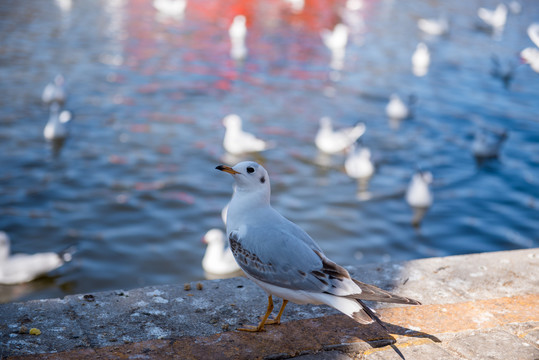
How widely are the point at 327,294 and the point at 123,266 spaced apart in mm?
5128

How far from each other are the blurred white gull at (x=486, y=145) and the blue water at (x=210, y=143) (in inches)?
10.2

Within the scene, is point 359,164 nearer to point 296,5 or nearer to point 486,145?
point 486,145

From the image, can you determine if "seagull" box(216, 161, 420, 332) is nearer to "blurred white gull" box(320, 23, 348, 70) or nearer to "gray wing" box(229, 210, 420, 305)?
"gray wing" box(229, 210, 420, 305)

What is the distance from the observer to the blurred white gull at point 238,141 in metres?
10.9

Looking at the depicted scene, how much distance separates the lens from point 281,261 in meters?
3.16

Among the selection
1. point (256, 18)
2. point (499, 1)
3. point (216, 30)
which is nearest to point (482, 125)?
point (216, 30)

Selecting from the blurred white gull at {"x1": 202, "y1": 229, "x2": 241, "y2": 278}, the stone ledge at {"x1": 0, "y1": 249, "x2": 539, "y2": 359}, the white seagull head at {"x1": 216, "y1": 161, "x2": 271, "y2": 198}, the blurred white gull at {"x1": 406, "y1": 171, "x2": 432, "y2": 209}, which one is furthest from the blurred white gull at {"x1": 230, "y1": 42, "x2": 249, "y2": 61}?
the white seagull head at {"x1": 216, "y1": 161, "x2": 271, "y2": 198}

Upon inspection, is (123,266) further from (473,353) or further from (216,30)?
(216,30)

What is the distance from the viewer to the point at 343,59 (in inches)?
716

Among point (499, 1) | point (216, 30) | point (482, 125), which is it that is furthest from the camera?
point (499, 1)

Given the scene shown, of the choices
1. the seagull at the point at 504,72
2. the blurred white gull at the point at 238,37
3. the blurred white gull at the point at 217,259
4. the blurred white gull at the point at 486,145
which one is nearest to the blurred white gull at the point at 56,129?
the blurred white gull at the point at 217,259

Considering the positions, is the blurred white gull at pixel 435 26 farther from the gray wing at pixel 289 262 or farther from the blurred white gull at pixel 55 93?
the gray wing at pixel 289 262

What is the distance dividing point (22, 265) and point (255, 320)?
176 inches

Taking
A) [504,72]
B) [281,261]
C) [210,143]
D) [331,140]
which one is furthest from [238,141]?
[504,72]
